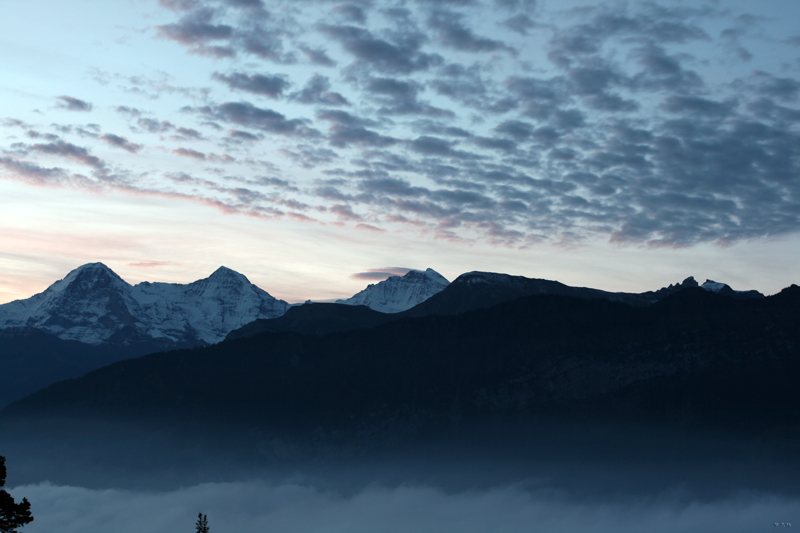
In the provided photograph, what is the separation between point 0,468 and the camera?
64.1m

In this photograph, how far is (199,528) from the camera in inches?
3201

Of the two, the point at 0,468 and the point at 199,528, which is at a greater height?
the point at 0,468

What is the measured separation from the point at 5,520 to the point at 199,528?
22.8m

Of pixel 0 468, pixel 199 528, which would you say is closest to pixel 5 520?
pixel 0 468

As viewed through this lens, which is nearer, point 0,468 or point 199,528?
point 0,468

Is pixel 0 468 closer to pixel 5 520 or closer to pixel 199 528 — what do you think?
pixel 5 520

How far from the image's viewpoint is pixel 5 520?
2461 inches

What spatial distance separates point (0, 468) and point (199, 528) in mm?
23662

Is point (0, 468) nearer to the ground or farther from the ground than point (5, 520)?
farther from the ground

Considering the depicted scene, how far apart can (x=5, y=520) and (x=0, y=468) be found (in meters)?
4.32

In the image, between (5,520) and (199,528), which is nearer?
(5,520)
